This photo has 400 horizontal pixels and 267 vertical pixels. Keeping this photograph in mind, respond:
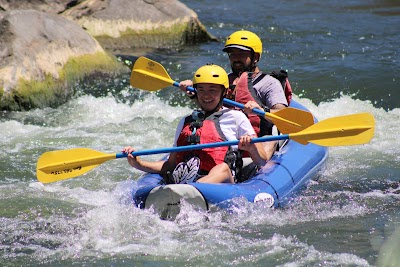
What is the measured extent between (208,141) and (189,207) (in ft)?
1.94

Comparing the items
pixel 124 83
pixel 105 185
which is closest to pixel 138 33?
pixel 124 83

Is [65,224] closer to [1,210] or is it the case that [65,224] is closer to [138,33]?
[1,210]

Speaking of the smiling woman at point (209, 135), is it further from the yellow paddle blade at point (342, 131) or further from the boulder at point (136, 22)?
the boulder at point (136, 22)

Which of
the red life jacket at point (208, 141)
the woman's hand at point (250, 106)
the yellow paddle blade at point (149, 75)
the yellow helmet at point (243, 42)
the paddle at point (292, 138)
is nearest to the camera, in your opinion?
the paddle at point (292, 138)

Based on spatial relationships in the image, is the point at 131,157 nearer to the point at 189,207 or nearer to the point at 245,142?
the point at 189,207

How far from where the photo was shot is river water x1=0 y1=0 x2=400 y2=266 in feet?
17.0

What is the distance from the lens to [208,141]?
5.84m

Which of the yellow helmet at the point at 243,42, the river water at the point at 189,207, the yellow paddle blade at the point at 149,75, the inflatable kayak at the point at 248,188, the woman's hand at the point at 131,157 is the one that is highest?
the yellow helmet at the point at 243,42

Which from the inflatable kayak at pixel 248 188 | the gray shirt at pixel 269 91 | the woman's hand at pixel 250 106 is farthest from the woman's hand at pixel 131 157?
the gray shirt at pixel 269 91

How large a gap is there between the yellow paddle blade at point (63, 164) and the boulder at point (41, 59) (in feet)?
11.4

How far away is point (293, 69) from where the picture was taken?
36.1 feet

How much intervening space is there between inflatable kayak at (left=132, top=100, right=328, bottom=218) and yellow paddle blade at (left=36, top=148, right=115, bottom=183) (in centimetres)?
39

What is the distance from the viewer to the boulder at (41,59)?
9328 millimetres

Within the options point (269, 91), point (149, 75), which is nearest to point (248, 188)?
point (269, 91)
